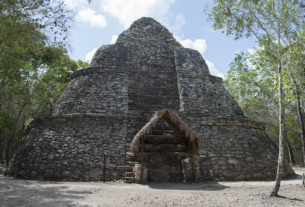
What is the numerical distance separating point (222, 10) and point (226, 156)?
560 centimetres

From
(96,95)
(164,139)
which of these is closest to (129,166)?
(164,139)

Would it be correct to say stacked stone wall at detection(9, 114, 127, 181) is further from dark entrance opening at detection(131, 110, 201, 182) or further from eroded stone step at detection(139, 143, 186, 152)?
eroded stone step at detection(139, 143, 186, 152)

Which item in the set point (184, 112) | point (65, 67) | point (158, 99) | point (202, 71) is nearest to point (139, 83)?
point (158, 99)

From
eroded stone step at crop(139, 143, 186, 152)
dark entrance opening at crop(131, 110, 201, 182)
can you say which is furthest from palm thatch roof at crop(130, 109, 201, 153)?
eroded stone step at crop(139, 143, 186, 152)

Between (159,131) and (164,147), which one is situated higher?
(159,131)

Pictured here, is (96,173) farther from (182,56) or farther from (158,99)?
(182,56)

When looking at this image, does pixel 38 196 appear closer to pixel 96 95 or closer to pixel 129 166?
pixel 129 166

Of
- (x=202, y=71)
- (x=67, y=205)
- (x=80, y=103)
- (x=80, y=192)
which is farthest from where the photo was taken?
(x=202, y=71)

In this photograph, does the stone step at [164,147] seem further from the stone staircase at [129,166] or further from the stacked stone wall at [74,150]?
the stacked stone wall at [74,150]

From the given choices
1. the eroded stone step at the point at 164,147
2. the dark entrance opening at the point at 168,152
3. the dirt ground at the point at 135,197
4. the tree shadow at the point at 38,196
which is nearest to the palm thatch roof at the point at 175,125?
the dark entrance opening at the point at 168,152

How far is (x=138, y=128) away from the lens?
32.9 feet

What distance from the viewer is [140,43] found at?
1495cm

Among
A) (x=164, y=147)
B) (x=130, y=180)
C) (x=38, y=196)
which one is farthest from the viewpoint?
(x=164, y=147)

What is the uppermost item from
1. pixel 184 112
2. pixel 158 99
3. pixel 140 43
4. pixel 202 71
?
pixel 140 43
